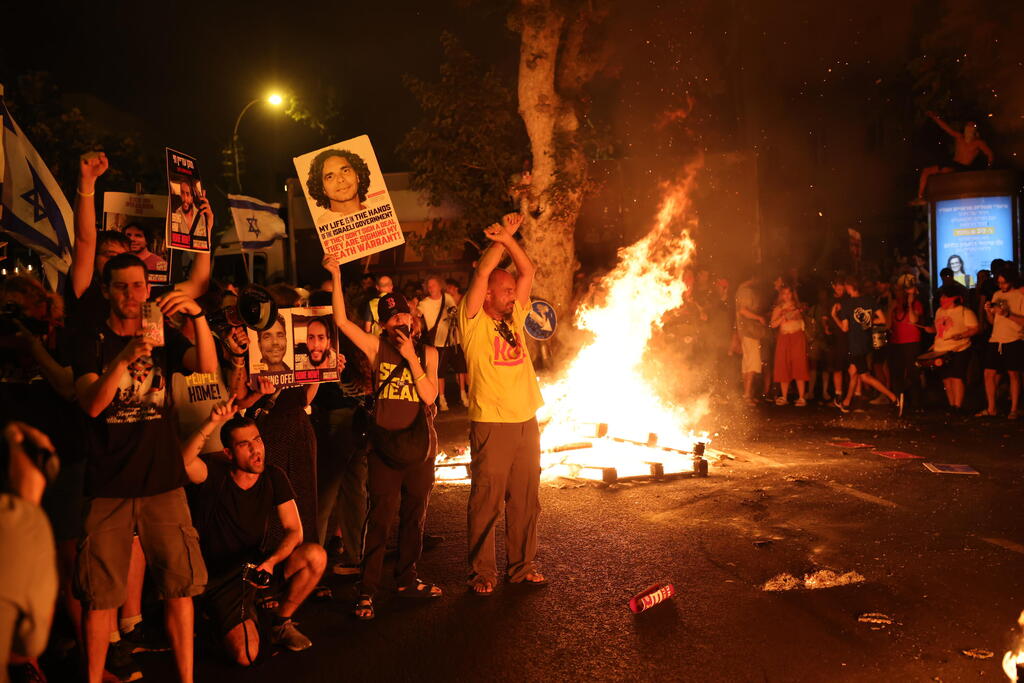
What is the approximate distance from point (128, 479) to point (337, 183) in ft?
9.22

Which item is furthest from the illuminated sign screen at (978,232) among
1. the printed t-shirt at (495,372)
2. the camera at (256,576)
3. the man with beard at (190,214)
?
the camera at (256,576)

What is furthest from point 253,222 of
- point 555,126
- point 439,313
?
point 555,126

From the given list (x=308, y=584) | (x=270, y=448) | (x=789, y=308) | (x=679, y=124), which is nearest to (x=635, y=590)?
(x=308, y=584)

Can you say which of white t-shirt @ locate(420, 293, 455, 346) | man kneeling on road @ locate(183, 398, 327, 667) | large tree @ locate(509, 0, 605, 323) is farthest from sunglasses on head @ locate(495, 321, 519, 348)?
large tree @ locate(509, 0, 605, 323)

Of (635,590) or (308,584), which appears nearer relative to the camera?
(308,584)

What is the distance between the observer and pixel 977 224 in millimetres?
16625

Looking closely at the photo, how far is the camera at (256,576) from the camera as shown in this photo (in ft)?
15.0

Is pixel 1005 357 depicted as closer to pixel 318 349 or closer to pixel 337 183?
pixel 337 183

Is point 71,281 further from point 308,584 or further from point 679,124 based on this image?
point 679,124

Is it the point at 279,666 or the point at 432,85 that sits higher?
the point at 432,85

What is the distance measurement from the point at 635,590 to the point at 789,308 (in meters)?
9.40

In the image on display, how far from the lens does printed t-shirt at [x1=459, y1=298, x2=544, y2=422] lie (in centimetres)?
575

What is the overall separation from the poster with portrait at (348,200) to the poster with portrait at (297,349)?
1.78 feet

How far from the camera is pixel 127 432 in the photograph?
158 inches
